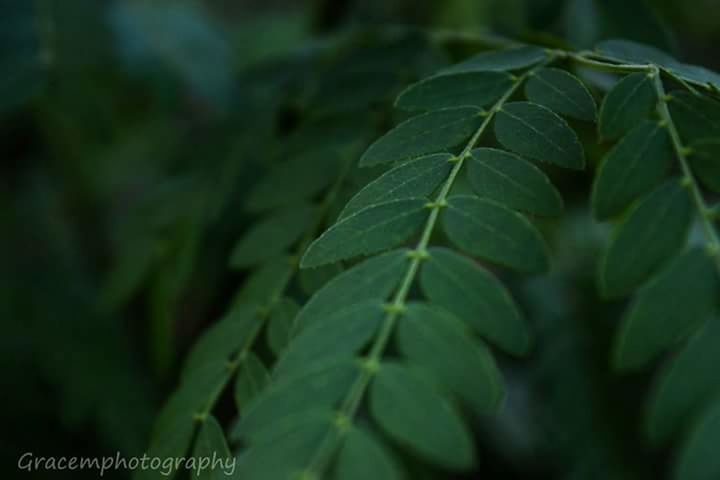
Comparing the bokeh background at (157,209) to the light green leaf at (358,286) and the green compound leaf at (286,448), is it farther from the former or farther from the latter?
the green compound leaf at (286,448)

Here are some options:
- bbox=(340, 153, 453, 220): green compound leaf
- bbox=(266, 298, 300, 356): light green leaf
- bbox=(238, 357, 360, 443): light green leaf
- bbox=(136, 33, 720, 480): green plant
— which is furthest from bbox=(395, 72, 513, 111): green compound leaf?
bbox=(238, 357, 360, 443): light green leaf

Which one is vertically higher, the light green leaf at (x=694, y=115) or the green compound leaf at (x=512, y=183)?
the light green leaf at (x=694, y=115)

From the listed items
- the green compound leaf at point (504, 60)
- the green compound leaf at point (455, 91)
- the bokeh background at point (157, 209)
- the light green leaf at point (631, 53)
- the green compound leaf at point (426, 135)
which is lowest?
the bokeh background at point (157, 209)

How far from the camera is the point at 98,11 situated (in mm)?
1302

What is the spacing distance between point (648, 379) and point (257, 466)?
3.46 feet

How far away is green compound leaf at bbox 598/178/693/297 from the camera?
534mm

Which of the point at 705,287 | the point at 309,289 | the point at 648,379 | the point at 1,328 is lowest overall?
the point at 648,379

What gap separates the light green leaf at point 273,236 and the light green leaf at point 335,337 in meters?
0.29

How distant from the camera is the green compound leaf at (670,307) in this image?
0.48 m

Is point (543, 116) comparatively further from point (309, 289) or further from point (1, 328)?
point (1, 328)

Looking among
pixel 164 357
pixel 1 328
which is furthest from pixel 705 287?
pixel 1 328

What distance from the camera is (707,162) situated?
0.56m

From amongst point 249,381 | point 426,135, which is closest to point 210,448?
point 249,381

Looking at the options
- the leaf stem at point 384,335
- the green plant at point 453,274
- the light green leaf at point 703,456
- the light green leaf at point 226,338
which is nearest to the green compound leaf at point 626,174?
the green plant at point 453,274
